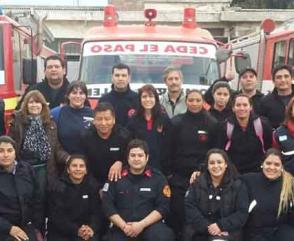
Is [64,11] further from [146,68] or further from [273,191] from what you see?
[273,191]

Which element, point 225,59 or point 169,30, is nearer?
point 225,59

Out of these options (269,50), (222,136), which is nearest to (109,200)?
(222,136)

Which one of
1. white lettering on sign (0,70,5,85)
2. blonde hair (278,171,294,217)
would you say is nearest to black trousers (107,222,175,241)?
blonde hair (278,171,294,217)

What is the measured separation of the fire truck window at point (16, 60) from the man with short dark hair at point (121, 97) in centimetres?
253

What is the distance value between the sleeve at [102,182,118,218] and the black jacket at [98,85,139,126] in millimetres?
865

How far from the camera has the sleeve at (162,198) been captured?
6.36m

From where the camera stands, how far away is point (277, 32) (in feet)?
44.9

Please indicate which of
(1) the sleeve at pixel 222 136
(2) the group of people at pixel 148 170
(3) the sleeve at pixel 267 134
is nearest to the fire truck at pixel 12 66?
(2) the group of people at pixel 148 170

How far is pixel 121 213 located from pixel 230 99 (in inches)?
65.0

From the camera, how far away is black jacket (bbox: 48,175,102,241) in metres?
6.43

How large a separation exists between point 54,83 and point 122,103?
3.17 feet

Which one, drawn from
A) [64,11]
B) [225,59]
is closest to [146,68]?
[225,59]

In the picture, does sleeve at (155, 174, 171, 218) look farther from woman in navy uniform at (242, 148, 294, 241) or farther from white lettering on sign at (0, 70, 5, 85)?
white lettering on sign at (0, 70, 5, 85)

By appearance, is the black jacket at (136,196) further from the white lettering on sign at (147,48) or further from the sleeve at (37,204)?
the white lettering on sign at (147,48)
